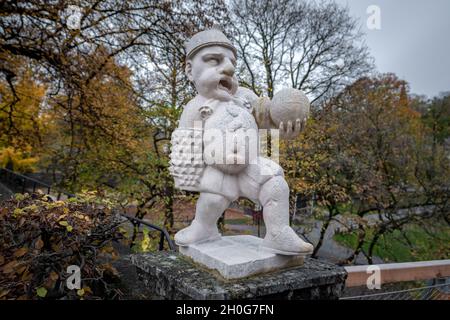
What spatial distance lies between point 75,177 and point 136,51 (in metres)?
3.07

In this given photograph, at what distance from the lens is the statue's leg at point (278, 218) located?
2.06m

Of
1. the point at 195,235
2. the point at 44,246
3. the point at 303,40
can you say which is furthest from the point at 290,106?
the point at 303,40

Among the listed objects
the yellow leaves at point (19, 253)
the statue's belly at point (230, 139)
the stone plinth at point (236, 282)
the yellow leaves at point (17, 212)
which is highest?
the statue's belly at point (230, 139)

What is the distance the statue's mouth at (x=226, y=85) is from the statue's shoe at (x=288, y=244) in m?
1.12

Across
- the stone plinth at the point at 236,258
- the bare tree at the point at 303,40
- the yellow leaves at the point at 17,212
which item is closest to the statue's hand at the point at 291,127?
the stone plinth at the point at 236,258

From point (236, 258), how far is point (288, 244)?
0.35 meters

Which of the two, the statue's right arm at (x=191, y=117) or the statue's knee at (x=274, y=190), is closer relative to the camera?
the statue's knee at (x=274, y=190)

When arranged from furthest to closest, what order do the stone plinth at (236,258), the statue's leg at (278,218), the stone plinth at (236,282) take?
the statue's leg at (278,218) < the stone plinth at (236,258) < the stone plinth at (236,282)

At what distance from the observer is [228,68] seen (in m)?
2.34

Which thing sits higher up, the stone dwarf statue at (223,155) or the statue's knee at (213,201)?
the stone dwarf statue at (223,155)

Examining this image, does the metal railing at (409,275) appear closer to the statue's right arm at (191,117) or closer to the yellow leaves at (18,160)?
the statue's right arm at (191,117)

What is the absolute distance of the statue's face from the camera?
2336 millimetres

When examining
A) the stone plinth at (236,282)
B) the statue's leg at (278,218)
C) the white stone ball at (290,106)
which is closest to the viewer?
the stone plinth at (236,282)

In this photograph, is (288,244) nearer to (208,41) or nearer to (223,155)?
(223,155)
